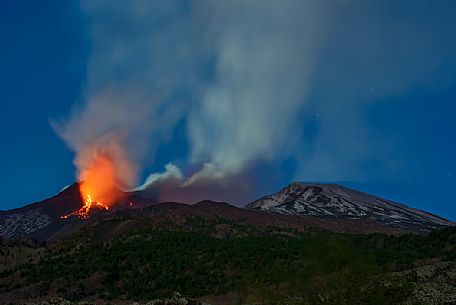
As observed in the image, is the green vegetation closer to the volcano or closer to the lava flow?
the volcano

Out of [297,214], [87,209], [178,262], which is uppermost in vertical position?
[87,209]

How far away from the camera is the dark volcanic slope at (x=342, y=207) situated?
143 metres

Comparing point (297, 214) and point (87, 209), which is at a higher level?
point (87, 209)

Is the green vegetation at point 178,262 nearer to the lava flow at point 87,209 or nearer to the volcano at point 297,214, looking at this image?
the volcano at point 297,214

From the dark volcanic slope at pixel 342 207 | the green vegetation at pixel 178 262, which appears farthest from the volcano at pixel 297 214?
the green vegetation at pixel 178 262

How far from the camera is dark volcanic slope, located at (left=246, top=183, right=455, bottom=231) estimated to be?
5620 inches

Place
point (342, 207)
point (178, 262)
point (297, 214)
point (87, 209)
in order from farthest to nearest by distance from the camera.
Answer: point (87, 209)
point (342, 207)
point (297, 214)
point (178, 262)

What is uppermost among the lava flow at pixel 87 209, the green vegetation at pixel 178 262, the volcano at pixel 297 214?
the lava flow at pixel 87 209

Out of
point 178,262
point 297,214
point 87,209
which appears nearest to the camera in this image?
point 178,262

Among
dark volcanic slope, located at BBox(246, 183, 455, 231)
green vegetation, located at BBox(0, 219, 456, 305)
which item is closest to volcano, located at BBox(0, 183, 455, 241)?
dark volcanic slope, located at BBox(246, 183, 455, 231)

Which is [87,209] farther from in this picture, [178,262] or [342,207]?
[178,262]

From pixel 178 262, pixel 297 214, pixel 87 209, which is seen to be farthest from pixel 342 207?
pixel 178 262

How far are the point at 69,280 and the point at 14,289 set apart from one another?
693 centimetres

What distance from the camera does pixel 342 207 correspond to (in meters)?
160
